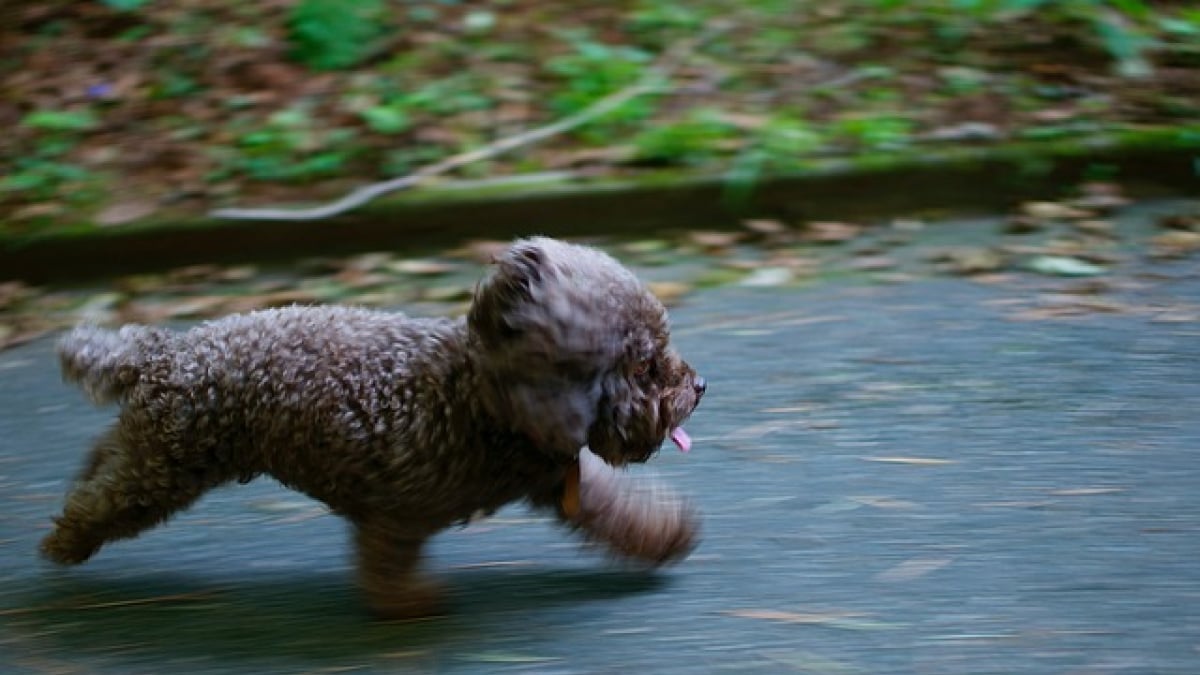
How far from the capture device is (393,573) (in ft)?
10.5

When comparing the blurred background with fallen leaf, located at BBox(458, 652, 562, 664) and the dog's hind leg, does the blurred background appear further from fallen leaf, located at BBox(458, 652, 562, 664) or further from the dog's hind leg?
the dog's hind leg

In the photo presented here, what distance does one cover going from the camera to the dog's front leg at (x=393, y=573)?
3.17 metres

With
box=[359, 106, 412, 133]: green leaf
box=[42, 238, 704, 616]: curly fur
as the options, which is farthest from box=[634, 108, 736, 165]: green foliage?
box=[42, 238, 704, 616]: curly fur

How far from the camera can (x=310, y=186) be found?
7.38m

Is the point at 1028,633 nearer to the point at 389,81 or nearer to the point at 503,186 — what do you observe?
the point at 503,186

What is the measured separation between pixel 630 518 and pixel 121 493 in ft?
4.07

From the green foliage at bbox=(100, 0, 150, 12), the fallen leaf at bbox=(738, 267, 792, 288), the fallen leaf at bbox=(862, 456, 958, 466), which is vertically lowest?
the fallen leaf at bbox=(738, 267, 792, 288)

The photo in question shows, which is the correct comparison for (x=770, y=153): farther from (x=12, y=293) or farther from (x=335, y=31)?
(x=12, y=293)

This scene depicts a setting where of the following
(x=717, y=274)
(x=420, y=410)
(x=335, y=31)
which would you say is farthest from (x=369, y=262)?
(x=420, y=410)

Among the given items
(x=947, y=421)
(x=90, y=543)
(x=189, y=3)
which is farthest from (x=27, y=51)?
(x=947, y=421)

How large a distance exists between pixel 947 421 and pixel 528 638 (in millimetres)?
1804

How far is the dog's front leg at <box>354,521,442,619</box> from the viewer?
317 centimetres

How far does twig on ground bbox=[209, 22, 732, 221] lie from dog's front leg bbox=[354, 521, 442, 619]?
13.3ft

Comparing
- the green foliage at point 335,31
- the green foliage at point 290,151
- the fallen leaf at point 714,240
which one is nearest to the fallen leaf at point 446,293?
the fallen leaf at point 714,240
